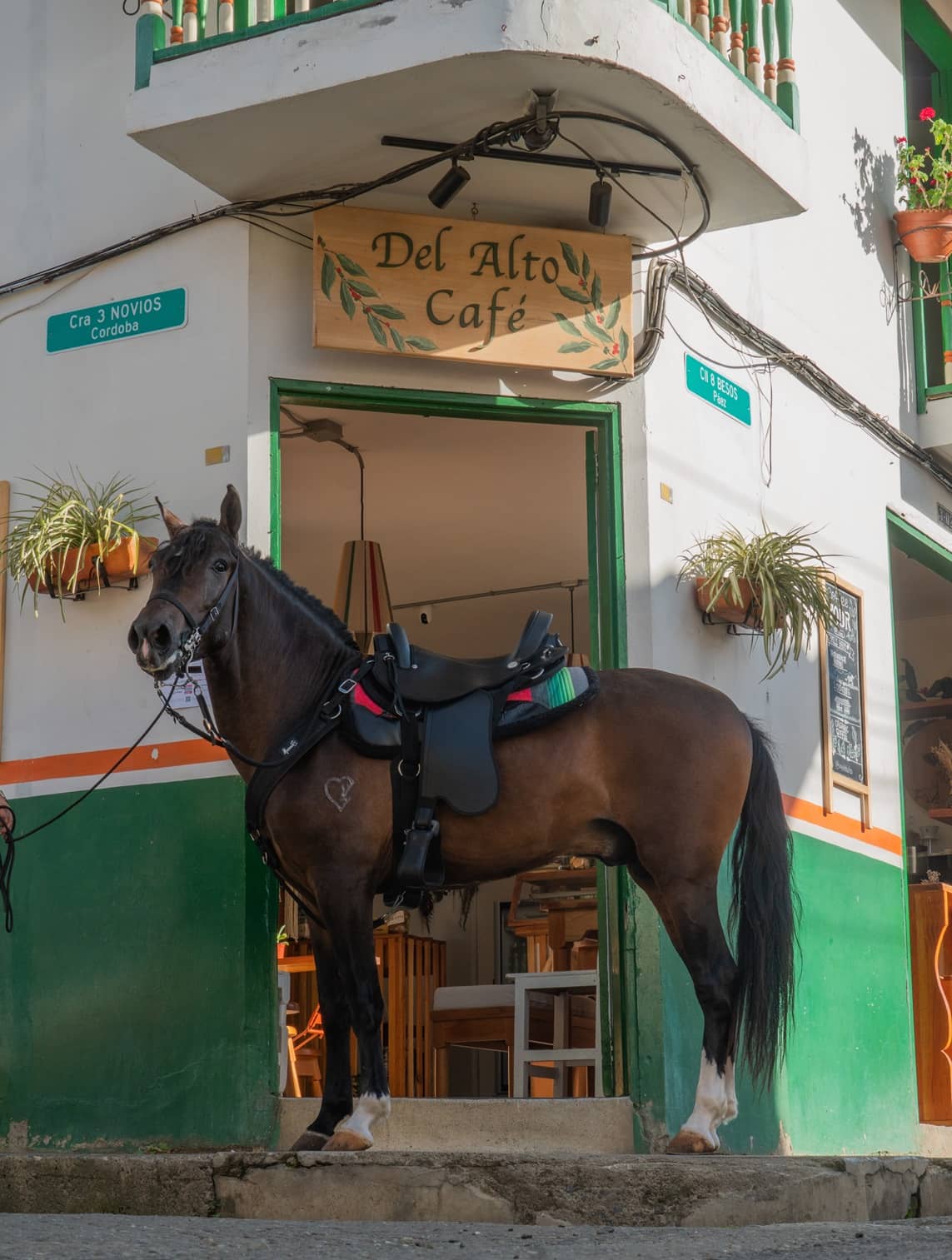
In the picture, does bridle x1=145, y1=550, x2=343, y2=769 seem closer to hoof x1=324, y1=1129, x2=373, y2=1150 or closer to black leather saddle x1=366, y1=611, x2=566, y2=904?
black leather saddle x1=366, y1=611, x2=566, y2=904

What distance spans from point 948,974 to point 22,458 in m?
5.80

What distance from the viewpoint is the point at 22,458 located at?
7.96m

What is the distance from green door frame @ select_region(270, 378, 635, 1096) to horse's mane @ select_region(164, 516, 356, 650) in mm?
889

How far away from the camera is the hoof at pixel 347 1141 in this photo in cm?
577

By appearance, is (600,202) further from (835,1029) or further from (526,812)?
(835,1029)

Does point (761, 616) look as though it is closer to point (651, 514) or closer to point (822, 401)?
point (651, 514)

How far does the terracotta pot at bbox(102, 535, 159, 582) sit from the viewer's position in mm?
7324

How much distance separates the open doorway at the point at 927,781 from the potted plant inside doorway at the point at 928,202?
169 cm

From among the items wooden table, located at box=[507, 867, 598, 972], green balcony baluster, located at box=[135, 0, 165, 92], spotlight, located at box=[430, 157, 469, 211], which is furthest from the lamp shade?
green balcony baluster, located at box=[135, 0, 165, 92]

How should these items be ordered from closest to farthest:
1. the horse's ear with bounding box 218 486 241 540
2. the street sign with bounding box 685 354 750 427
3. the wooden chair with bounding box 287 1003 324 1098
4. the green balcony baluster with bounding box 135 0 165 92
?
the horse's ear with bounding box 218 486 241 540
the green balcony baluster with bounding box 135 0 165 92
the street sign with bounding box 685 354 750 427
the wooden chair with bounding box 287 1003 324 1098

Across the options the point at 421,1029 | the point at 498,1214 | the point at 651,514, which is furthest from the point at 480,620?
the point at 498,1214

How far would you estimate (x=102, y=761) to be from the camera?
7484mm

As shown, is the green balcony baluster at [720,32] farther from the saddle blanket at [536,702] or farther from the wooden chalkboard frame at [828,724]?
the saddle blanket at [536,702]

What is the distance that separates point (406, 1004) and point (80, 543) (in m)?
4.16
